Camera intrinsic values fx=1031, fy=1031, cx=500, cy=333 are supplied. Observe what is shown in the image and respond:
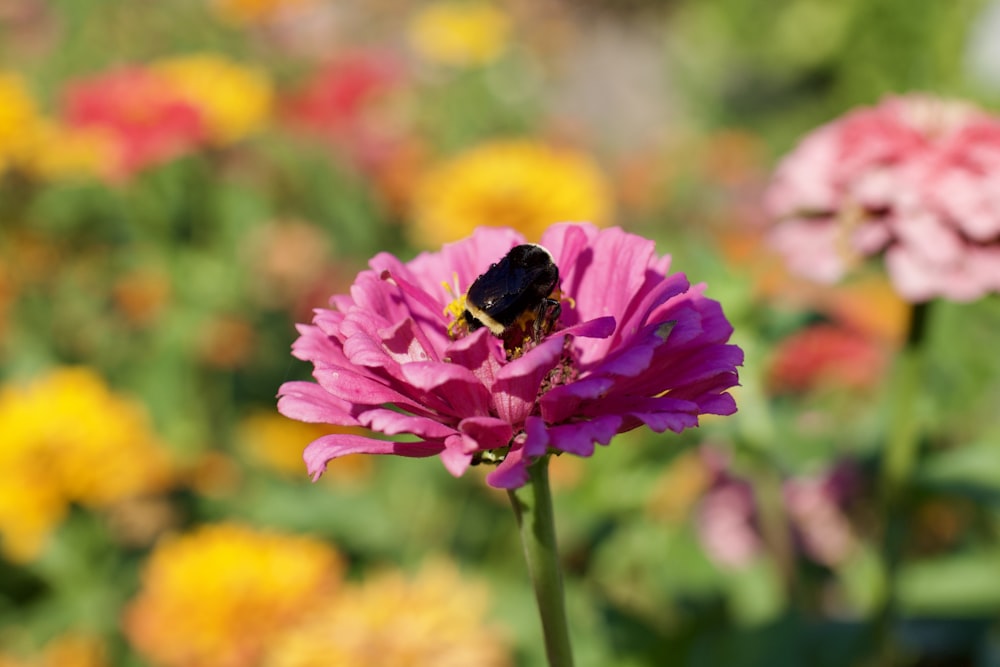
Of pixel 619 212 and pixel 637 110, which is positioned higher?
pixel 637 110

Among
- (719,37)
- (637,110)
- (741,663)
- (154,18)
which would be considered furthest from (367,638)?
(719,37)

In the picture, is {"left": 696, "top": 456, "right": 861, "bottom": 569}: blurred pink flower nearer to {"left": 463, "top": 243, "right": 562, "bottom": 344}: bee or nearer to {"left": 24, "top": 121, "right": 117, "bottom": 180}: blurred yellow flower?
{"left": 463, "top": 243, "right": 562, "bottom": 344}: bee

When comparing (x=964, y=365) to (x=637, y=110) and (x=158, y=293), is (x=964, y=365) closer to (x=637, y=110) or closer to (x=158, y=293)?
(x=158, y=293)

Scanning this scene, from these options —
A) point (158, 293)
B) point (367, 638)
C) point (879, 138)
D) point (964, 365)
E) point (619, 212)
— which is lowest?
point (367, 638)

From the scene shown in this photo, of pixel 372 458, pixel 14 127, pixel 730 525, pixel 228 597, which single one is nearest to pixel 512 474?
pixel 228 597

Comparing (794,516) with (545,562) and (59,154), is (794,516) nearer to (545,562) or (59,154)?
(545,562)
